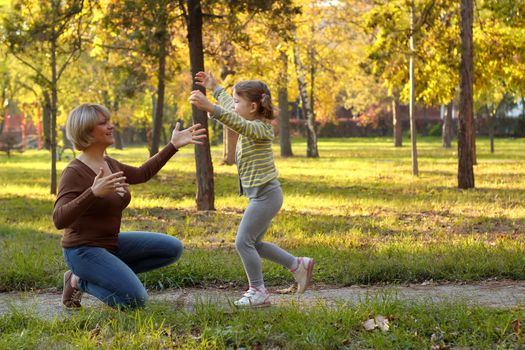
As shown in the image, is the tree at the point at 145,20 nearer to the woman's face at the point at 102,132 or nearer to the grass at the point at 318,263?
the grass at the point at 318,263

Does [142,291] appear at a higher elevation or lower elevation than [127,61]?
lower

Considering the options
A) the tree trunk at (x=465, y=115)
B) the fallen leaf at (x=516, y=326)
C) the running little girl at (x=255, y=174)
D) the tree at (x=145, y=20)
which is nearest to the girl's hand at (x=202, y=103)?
the running little girl at (x=255, y=174)

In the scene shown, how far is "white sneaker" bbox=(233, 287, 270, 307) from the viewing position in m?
6.00

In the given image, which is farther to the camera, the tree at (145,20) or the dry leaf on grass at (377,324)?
the tree at (145,20)

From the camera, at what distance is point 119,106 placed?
152 ft

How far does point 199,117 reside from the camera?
1380cm

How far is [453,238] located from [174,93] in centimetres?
2343

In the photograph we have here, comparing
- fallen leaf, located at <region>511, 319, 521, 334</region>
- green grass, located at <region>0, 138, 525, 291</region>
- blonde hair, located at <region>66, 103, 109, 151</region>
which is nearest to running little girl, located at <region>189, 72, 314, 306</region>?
blonde hair, located at <region>66, 103, 109, 151</region>

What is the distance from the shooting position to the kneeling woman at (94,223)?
19.2 ft

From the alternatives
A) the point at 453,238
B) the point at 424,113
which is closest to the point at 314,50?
the point at 453,238

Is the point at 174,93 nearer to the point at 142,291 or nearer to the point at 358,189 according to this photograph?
the point at 358,189

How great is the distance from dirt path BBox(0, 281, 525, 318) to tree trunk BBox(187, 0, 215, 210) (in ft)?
22.0

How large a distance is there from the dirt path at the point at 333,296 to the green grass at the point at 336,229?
0.30 m

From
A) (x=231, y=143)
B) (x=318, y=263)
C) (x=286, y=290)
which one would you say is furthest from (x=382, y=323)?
(x=231, y=143)
